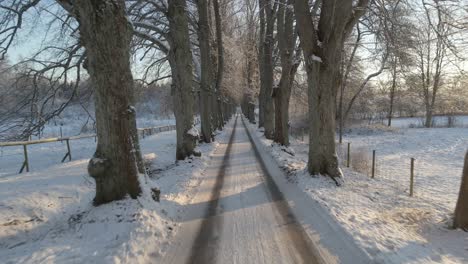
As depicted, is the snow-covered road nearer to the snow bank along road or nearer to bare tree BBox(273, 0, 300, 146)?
the snow bank along road

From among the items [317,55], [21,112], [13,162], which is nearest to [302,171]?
[317,55]

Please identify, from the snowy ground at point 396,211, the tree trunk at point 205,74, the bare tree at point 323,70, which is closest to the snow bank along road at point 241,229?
the snowy ground at point 396,211

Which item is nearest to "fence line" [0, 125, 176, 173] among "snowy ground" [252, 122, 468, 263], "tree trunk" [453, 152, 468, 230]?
"snowy ground" [252, 122, 468, 263]

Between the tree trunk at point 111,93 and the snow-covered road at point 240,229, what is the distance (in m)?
1.57

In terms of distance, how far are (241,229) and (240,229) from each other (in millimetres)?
19

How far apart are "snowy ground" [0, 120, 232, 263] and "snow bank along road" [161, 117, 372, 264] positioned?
395 millimetres

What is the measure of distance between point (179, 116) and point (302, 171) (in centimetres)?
527

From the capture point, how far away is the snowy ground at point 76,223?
15.0 ft

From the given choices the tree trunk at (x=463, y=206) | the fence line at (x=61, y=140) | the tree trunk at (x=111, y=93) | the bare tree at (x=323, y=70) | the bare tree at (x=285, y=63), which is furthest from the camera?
the bare tree at (x=285, y=63)

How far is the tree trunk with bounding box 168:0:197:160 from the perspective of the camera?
11719 mm

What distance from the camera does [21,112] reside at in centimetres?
931

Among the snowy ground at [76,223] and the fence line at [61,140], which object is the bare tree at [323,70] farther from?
the fence line at [61,140]

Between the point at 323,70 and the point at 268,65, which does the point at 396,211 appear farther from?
the point at 268,65

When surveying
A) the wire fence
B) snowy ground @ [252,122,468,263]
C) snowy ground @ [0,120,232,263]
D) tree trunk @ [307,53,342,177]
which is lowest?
the wire fence
